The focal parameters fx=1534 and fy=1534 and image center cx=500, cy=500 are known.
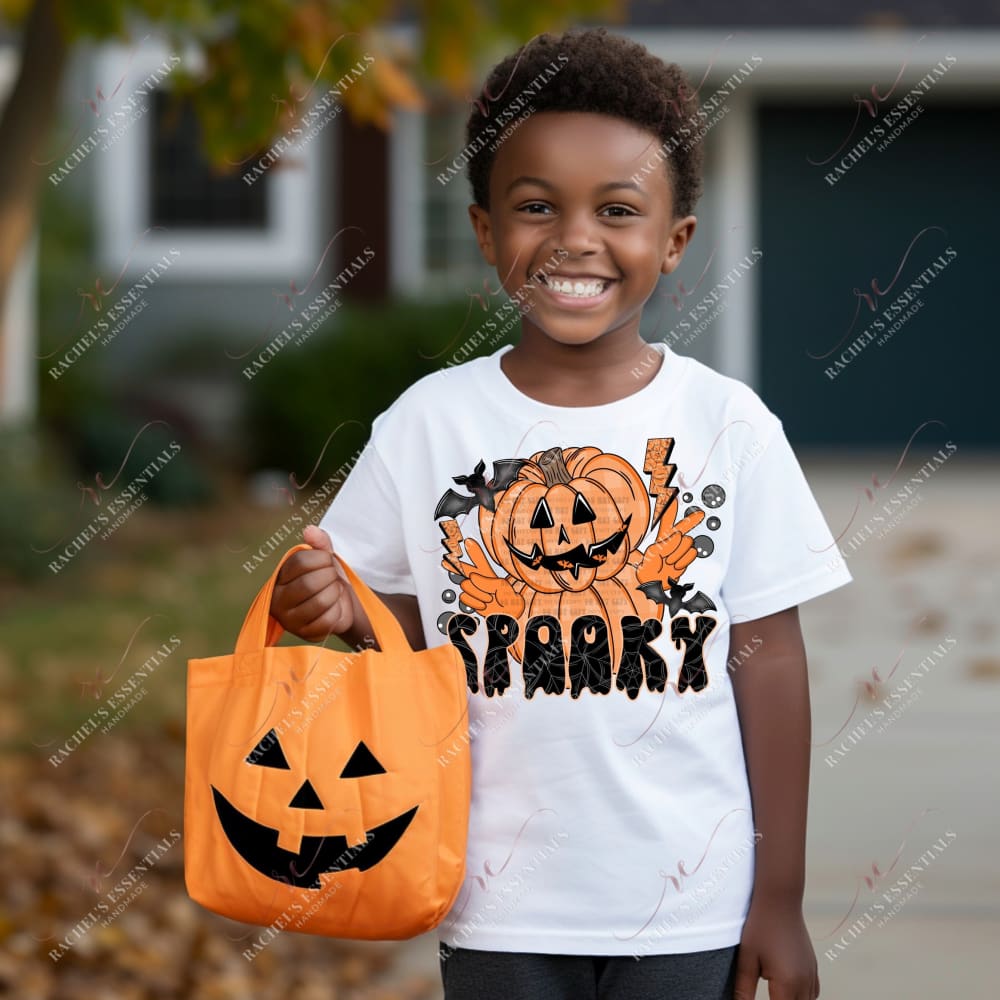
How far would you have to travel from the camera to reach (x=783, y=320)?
455 inches

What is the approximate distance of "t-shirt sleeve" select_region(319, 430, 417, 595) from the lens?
1.82 m

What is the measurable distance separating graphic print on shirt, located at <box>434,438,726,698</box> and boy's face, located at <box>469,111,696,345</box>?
16cm

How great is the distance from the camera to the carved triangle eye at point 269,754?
164cm

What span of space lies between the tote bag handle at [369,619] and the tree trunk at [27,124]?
7.62 feet

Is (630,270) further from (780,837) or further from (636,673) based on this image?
(780,837)

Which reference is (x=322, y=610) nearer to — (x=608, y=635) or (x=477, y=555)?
(x=477, y=555)

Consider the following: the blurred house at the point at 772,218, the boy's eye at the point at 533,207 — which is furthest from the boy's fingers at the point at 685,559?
the blurred house at the point at 772,218

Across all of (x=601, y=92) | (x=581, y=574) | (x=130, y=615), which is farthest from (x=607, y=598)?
(x=130, y=615)

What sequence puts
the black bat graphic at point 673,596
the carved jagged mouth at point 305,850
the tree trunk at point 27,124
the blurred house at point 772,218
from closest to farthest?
the carved jagged mouth at point 305,850
the black bat graphic at point 673,596
the tree trunk at point 27,124
the blurred house at point 772,218

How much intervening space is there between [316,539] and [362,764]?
261 millimetres

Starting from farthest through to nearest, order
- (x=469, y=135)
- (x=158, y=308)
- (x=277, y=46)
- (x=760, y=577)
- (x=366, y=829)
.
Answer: (x=158, y=308) < (x=277, y=46) < (x=469, y=135) < (x=760, y=577) < (x=366, y=829)

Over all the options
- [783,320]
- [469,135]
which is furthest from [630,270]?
[783,320]

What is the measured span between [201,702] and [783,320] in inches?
405

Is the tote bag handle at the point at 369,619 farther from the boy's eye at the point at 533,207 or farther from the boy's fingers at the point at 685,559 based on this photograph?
the boy's eye at the point at 533,207
